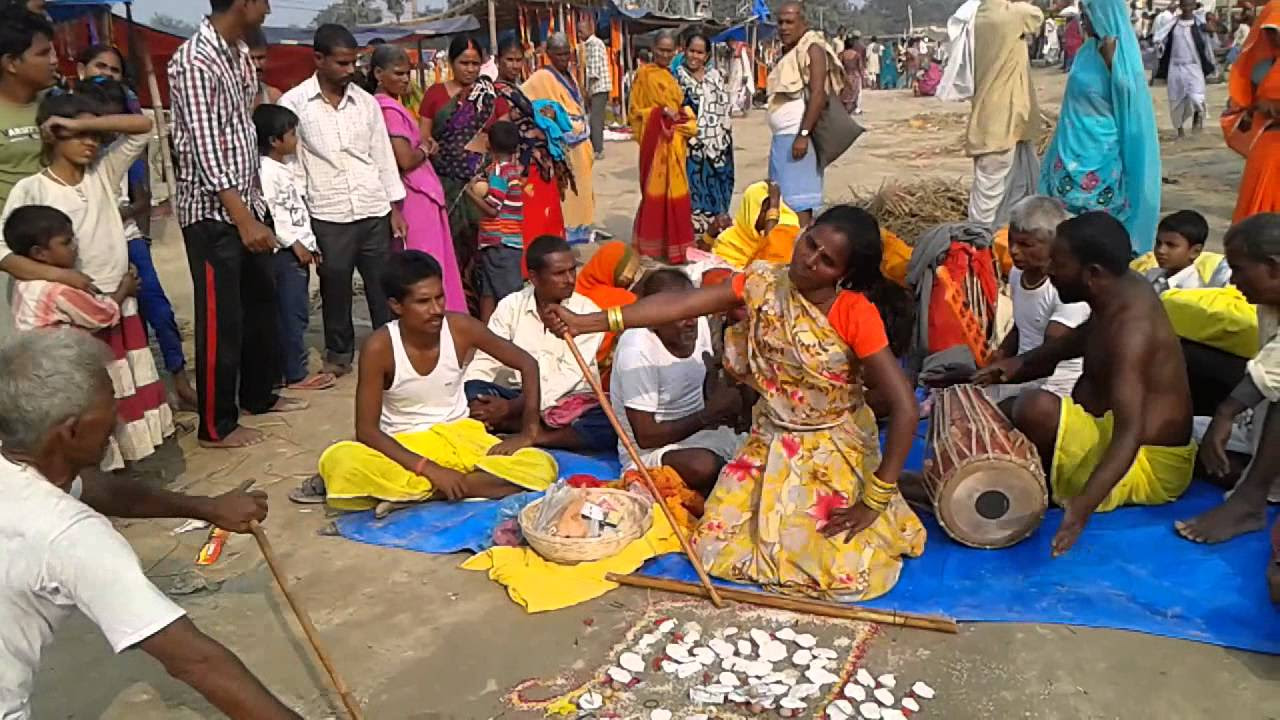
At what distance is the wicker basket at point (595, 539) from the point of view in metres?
3.93

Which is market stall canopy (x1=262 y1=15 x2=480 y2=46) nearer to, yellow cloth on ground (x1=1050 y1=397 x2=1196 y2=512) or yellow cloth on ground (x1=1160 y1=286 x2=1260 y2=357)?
yellow cloth on ground (x1=1160 y1=286 x2=1260 y2=357)

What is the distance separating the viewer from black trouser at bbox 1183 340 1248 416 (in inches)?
179

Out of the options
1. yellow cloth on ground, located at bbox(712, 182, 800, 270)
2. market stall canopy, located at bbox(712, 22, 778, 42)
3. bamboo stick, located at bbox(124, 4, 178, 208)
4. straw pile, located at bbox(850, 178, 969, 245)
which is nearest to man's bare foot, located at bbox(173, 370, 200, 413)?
yellow cloth on ground, located at bbox(712, 182, 800, 270)

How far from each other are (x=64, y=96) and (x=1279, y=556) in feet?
16.8

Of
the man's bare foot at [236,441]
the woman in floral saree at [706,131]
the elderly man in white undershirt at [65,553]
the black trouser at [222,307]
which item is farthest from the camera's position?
the woman in floral saree at [706,131]

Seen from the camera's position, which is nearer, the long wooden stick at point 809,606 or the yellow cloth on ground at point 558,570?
the long wooden stick at point 809,606

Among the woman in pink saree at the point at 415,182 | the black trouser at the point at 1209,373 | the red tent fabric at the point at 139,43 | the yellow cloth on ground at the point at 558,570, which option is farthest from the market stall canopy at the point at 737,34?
the yellow cloth on ground at the point at 558,570

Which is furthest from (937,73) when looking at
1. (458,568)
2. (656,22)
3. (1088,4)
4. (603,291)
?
(458,568)

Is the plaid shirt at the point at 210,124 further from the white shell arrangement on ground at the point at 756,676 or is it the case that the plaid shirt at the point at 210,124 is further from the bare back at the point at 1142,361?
the bare back at the point at 1142,361

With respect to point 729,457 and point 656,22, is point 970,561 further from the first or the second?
point 656,22

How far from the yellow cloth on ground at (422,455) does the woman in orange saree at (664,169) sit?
15.5 ft

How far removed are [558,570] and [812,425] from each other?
1139 millimetres

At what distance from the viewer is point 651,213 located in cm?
923

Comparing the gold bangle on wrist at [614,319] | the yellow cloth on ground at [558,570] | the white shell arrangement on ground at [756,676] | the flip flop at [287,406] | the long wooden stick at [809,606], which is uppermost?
the gold bangle on wrist at [614,319]
